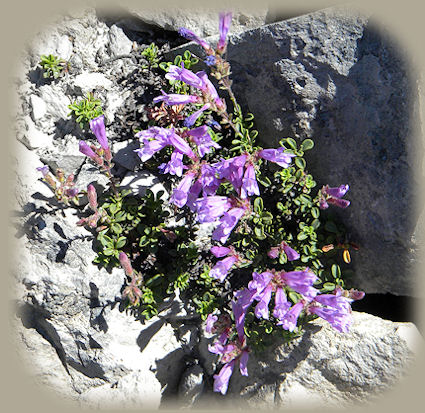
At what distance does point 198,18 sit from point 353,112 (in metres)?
2.16

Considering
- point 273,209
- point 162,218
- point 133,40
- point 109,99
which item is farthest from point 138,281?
point 133,40

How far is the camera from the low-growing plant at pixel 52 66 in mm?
4716

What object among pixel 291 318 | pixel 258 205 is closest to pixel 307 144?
pixel 258 205

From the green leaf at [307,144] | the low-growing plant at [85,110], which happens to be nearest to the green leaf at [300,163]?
the green leaf at [307,144]

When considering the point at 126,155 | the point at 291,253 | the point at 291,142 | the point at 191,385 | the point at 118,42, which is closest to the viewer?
the point at 291,253

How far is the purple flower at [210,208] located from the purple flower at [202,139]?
23.5 inches

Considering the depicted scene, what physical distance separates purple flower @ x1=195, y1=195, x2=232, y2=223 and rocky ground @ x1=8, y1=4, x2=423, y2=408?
1.25 meters

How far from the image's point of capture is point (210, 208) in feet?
12.2

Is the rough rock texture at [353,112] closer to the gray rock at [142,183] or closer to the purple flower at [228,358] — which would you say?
the gray rock at [142,183]

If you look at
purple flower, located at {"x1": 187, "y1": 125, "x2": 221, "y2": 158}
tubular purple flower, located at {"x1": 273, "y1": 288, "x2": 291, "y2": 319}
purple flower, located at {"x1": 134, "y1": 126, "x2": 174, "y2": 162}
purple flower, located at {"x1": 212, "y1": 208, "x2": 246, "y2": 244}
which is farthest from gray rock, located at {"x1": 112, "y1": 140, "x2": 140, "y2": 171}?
tubular purple flower, located at {"x1": 273, "y1": 288, "x2": 291, "y2": 319}

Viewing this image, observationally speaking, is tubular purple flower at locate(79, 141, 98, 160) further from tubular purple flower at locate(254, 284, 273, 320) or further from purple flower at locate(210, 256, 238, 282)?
tubular purple flower at locate(254, 284, 273, 320)

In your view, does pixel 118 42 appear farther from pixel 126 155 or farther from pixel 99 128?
pixel 99 128

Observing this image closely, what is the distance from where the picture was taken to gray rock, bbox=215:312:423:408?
4.52 meters

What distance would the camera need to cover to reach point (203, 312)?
4.73 metres
